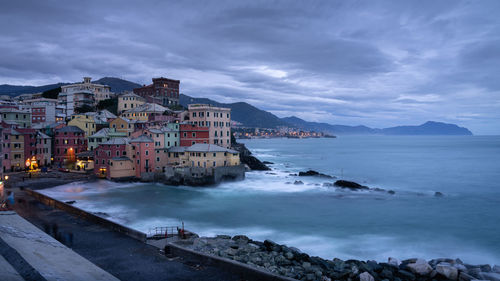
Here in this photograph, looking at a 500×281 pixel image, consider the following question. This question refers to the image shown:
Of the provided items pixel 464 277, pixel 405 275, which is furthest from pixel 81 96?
pixel 464 277

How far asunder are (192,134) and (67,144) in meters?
25.3

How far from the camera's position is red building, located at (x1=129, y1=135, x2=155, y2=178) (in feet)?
167

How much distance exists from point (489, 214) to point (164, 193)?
39.5 metres

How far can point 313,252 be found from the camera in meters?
24.1

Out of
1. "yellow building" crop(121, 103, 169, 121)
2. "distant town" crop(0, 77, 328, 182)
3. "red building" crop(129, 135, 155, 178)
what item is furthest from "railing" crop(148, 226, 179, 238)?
"yellow building" crop(121, 103, 169, 121)

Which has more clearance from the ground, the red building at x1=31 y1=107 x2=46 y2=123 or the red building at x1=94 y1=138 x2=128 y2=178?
the red building at x1=31 y1=107 x2=46 y2=123

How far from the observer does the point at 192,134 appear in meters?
58.9

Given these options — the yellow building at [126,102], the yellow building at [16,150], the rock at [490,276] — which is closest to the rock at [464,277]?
the rock at [490,276]

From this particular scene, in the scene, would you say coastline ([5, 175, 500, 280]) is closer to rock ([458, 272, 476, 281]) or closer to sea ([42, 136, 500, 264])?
rock ([458, 272, 476, 281])

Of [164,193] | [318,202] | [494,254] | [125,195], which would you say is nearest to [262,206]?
[318,202]

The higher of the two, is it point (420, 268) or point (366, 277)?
point (366, 277)

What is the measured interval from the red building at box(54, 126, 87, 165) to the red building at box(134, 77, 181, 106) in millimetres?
30297

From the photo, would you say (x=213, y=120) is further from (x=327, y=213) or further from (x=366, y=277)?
(x=366, y=277)

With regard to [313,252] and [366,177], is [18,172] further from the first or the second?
[366,177]
